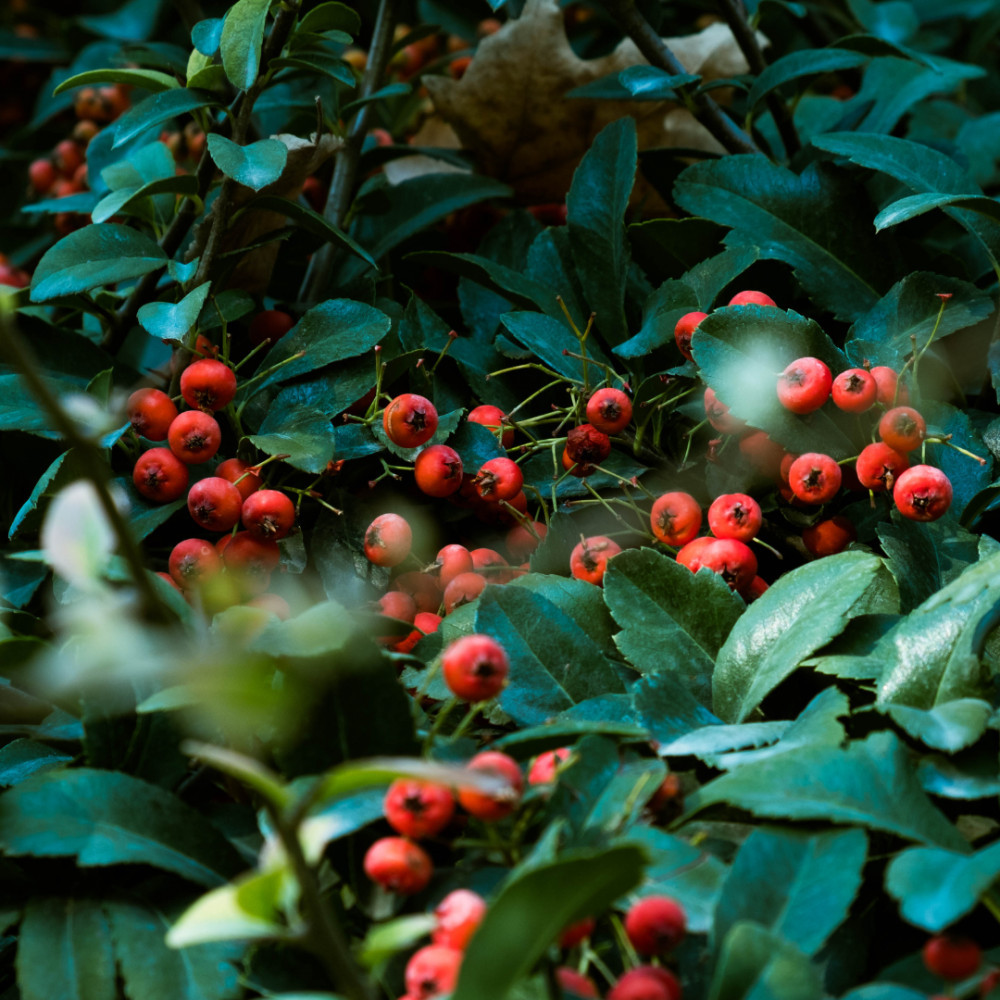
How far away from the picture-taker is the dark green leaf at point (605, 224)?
2.77ft

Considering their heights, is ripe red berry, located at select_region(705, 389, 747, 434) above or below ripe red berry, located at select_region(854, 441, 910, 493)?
above

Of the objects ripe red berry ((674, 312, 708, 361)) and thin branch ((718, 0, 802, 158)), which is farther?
thin branch ((718, 0, 802, 158))

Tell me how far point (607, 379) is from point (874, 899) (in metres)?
0.42

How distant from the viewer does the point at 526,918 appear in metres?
0.36

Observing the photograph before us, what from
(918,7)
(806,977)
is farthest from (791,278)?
(918,7)

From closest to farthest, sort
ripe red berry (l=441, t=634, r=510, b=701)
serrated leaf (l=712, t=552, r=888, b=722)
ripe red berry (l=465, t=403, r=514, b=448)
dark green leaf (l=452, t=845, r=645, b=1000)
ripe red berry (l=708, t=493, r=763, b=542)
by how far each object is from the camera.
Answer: dark green leaf (l=452, t=845, r=645, b=1000) → ripe red berry (l=441, t=634, r=510, b=701) → serrated leaf (l=712, t=552, r=888, b=722) → ripe red berry (l=708, t=493, r=763, b=542) → ripe red berry (l=465, t=403, r=514, b=448)

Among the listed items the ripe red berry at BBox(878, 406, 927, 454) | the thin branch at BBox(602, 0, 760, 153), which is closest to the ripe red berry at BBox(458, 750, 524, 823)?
the ripe red berry at BBox(878, 406, 927, 454)

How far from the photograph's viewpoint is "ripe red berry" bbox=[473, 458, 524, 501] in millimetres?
710

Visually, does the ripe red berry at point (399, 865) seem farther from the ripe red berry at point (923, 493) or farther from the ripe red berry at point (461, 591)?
the ripe red berry at point (923, 493)

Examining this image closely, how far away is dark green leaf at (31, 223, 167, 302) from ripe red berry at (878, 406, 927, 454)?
0.55 metres

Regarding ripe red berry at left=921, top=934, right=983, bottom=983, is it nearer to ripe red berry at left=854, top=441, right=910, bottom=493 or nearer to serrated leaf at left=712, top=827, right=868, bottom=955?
serrated leaf at left=712, top=827, right=868, bottom=955

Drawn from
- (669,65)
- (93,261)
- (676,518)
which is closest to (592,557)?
(676,518)

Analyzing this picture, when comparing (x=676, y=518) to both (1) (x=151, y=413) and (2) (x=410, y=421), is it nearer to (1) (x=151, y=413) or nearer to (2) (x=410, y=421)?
(2) (x=410, y=421)

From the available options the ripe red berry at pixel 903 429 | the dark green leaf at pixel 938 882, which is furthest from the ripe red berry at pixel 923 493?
the dark green leaf at pixel 938 882
